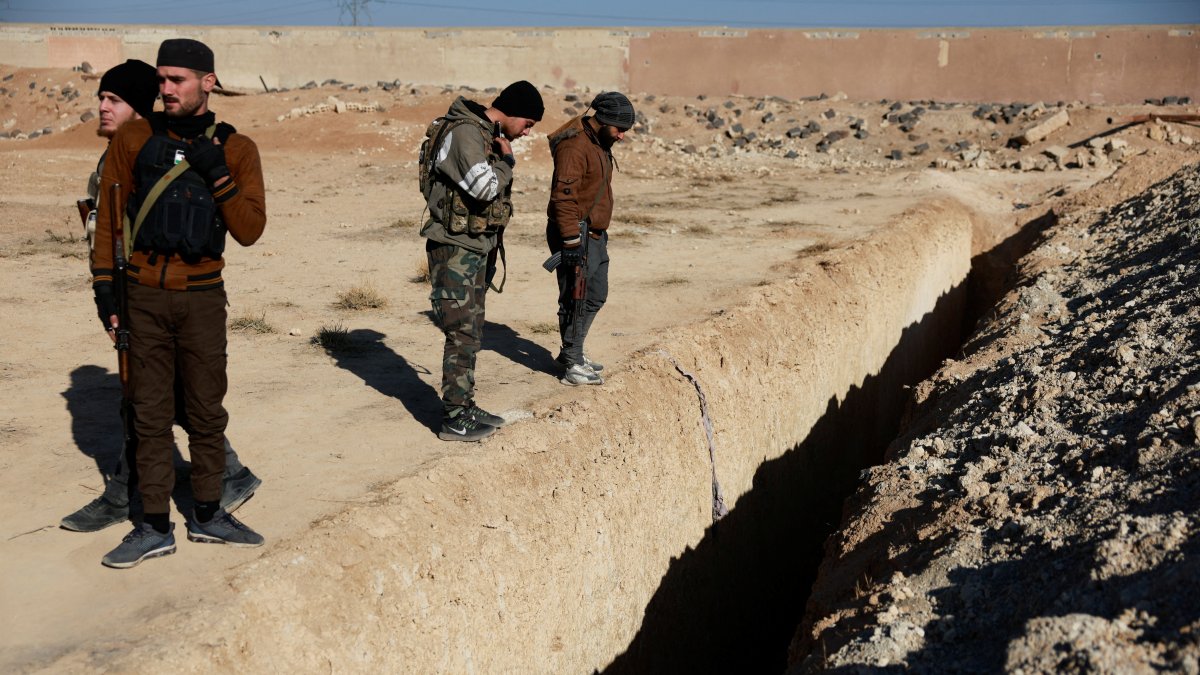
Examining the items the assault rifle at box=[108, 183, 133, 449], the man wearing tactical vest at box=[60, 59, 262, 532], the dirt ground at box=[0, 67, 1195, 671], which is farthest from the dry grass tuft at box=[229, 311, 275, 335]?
the assault rifle at box=[108, 183, 133, 449]

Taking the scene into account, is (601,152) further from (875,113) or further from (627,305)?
(875,113)

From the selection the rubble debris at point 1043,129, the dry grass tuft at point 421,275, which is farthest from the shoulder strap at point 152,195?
the rubble debris at point 1043,129

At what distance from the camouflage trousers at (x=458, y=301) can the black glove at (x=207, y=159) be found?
1421 millimetres

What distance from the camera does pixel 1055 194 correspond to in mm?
17953

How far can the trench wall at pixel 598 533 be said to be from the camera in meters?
3.92

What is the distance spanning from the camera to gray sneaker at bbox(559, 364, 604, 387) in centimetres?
644

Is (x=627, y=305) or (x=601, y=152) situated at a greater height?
(x=601, y=152)

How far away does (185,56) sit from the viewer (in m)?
3.59

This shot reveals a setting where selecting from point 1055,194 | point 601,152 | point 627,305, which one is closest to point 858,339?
point 627,305

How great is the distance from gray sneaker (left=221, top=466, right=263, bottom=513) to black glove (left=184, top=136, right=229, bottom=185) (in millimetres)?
1513

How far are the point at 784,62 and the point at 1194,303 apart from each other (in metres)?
27.6

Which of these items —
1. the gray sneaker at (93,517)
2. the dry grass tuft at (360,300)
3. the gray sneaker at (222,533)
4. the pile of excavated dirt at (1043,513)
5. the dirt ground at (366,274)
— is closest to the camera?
the pile of excavated dirt at (1043,513)

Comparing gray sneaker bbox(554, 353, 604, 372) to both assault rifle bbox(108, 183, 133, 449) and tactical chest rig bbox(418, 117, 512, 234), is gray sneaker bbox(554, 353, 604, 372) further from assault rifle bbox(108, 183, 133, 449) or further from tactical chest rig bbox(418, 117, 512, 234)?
assault rifle bbox(108, 183, 133, 449)

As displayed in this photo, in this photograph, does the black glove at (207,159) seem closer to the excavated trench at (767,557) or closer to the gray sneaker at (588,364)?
the gray sneaker at (588,364)
